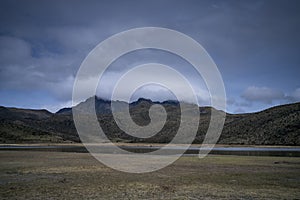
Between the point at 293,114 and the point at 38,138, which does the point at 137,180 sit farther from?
the point at 38,138

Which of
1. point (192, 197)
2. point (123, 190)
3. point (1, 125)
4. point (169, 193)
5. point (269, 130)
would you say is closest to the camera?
point (192, 197)

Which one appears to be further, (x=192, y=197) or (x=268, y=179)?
(x=268, y=179)

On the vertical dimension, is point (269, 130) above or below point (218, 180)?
above

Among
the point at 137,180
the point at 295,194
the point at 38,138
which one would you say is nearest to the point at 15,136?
the point at 38,138

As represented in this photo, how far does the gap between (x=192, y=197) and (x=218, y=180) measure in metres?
7.25

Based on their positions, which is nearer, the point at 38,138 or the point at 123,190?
the point at 123,190

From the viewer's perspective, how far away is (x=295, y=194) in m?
16.9

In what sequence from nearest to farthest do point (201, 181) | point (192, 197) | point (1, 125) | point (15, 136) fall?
point (192, 197), point (201, 181), point (15, 136), point (1, 125)

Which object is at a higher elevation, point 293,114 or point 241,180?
point 293,114

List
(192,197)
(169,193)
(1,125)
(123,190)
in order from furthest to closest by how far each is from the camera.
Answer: (1,125) → (123,190) → (169,193) → (192,197)

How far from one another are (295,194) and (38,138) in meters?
165

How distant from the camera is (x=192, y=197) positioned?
16328 mm

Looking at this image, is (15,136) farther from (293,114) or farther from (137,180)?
(137,180)

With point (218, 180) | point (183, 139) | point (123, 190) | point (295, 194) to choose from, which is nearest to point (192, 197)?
point (123, 190)
